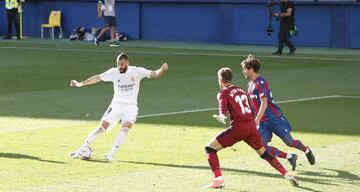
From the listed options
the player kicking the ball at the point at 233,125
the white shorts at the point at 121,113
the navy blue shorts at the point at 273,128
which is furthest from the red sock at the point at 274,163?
the white shorts at the point at 121,113

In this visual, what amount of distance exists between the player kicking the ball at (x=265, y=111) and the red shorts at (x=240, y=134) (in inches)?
18.2

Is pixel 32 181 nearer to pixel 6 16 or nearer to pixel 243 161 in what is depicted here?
pixel 243 161

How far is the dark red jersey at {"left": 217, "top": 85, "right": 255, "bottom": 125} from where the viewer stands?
12.3m

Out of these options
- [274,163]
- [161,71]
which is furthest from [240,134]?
[161,71]

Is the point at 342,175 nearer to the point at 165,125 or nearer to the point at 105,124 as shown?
the point at 105,124

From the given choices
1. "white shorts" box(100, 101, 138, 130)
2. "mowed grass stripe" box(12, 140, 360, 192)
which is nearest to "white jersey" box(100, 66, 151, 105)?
"white shorts" box(100, 101, 138, 130)

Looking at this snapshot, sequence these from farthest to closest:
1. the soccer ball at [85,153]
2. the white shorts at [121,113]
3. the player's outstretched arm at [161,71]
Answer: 1. the white shorts at [121,113]
2. the soccer ball at [85,153]
3. the player's outstretched arm at [161,71]

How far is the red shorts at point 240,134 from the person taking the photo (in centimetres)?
1244

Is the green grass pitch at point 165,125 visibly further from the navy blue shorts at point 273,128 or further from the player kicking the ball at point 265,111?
the navy blue shorts at point 273,128

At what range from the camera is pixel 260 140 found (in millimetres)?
12602

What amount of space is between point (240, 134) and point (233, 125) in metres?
0.14

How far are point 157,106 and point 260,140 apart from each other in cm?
844

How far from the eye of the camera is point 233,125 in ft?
40.9

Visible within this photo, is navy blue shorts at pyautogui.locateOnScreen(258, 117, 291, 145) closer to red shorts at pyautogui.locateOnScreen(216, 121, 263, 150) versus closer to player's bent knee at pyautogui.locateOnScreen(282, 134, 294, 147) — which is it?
player's bent knee at pyautogui.locateOnScreen(282, 134, 294, 147)
